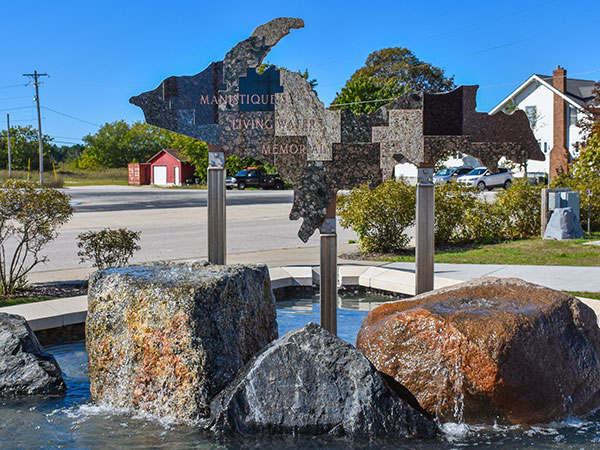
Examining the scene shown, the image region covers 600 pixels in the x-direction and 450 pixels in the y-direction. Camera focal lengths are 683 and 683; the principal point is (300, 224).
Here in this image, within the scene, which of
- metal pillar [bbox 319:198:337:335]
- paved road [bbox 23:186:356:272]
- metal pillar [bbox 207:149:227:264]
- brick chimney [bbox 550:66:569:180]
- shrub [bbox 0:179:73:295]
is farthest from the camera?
brick chimney [bbox 550:66:569:180]

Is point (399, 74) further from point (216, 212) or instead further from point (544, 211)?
point (216, 212)

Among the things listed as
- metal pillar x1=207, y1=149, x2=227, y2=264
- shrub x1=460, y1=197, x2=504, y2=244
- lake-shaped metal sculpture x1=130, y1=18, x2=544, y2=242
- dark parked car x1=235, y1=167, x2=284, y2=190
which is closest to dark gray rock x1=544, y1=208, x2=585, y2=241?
shrub x1=460, y1=197, x2=504, y2=244

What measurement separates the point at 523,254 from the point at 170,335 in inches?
388

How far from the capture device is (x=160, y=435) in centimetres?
492

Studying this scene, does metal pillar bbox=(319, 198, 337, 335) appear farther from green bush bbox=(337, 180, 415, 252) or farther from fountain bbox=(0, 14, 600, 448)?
green bush bbox=(337, 180, 415, 252)

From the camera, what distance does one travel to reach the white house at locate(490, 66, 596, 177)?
4251cm

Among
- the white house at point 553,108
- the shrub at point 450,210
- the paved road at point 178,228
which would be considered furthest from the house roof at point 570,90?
the shrub at point 450,210

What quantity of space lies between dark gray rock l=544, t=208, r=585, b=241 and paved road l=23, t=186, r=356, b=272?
194 inches

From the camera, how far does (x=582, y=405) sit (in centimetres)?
534

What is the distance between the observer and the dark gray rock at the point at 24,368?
5.86 meters

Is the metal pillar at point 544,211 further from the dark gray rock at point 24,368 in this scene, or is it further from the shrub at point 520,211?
the dark gray rock at point 24,368

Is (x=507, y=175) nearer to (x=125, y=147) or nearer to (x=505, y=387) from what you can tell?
(x=505, y=387)

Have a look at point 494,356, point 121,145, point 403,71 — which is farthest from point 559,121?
point 121,145

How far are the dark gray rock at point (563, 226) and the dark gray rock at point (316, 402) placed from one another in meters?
11.9
